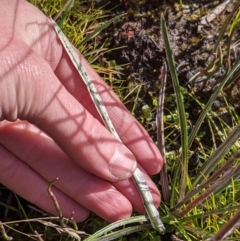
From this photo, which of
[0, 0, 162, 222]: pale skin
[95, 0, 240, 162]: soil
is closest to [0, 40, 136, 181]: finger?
[0, 0, 162, 222]: pale skin

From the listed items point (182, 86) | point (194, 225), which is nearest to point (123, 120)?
point (182, 86)

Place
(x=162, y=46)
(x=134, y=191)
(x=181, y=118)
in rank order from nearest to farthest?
1. (x=181, y=118)
2. (x=134, y=191)
3. (x=162, y=46)

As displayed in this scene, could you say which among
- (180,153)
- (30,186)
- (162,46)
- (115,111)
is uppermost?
(162,46)

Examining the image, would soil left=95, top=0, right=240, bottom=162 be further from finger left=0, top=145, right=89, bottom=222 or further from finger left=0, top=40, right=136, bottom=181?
finger left=0, top=145, right=89, bottom=222

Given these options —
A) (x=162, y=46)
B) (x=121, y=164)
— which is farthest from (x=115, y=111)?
(x=162, y=46)

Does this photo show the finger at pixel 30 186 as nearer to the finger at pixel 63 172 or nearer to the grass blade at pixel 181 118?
the finger at pixel 63 172

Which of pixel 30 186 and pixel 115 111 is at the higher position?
pixel 115 111

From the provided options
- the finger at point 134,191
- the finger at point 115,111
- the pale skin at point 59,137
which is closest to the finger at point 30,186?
the pale skin at point 59,137

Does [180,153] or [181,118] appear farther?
[180,153]

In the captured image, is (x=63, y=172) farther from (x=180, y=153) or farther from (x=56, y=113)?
(x=180, y=153)
